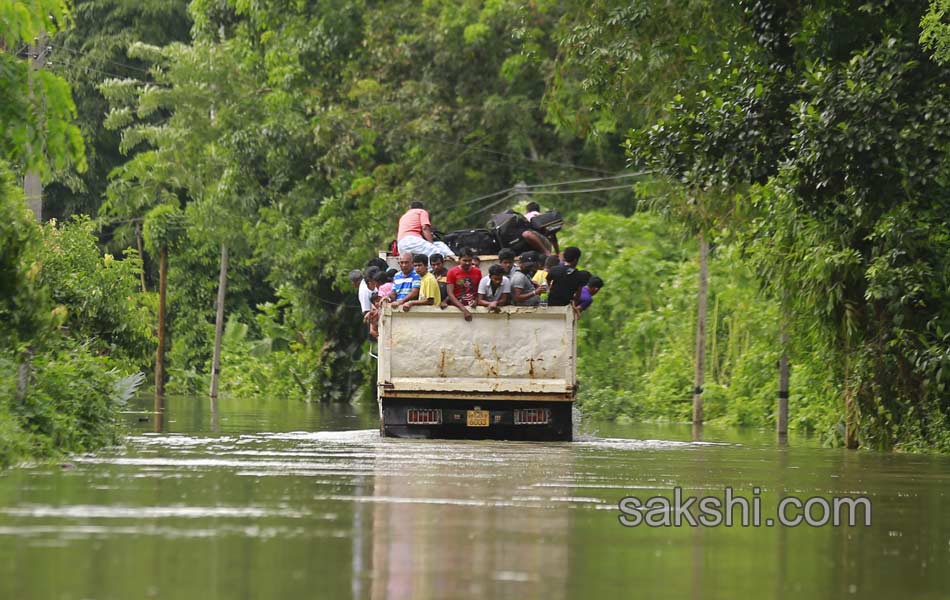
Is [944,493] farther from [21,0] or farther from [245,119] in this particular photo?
[245,119]

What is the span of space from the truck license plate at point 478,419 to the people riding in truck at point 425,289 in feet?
4.63

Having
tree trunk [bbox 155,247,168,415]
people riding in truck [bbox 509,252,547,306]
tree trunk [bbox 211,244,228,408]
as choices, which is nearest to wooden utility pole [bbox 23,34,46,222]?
people riding in truck [bbox 509,252,547,306]

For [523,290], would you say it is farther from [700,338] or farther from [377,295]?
[700,338]

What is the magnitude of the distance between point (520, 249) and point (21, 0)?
10.9 meters

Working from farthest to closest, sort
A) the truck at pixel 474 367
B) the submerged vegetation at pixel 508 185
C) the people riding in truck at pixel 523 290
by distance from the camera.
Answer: the people riding in truck at pixel 523 290 → the truck at pixel 474 367 → the submerged vegetation at pixel 508 185

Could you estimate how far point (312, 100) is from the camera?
4681 cm

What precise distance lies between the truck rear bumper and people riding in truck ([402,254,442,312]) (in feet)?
3.85

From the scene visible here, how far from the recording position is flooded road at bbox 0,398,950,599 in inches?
331

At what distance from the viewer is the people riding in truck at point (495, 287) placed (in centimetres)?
2200

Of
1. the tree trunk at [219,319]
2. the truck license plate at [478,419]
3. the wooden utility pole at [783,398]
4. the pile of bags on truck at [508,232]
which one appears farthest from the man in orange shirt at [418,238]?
the tree trunk at [219,319]

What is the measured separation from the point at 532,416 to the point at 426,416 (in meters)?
1.29

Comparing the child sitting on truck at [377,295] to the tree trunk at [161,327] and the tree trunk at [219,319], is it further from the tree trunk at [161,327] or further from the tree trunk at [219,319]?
the tree trunk at [161,327]

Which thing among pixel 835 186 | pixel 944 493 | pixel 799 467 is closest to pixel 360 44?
pixel 835 186

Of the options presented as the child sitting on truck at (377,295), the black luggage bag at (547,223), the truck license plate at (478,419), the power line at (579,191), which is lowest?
the truck license plate at (478,419)
